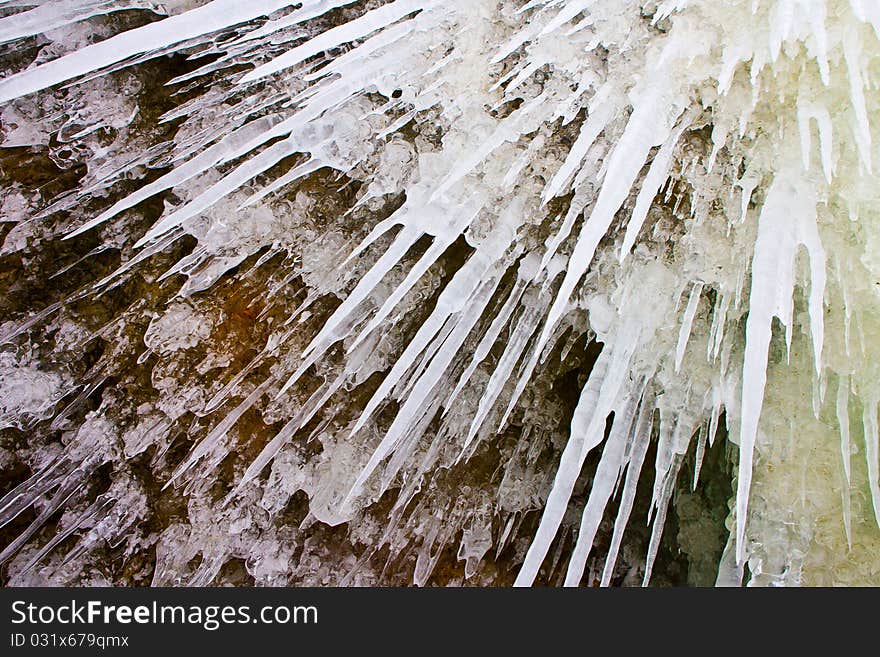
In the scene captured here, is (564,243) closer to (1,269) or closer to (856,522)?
(856,522)

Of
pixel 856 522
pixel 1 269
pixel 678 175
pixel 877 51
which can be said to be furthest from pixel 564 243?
pixel 1 269

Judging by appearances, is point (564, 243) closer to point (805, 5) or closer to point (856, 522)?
point (805, 5)

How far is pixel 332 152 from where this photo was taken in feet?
4.45

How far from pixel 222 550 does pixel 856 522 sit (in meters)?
1.22

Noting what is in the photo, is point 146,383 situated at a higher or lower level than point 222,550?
higher

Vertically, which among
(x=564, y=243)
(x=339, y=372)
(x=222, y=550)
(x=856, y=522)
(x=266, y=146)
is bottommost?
(x=856, y=522)

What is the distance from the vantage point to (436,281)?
1.42 m

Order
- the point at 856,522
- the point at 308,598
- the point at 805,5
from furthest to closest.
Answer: the point at 856,522, the point at 308,598, the point at 805,5

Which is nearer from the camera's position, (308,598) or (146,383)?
(308,598)

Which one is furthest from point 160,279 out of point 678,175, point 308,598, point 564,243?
point 678,175

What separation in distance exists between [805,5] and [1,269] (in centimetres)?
149

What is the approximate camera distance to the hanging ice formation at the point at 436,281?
121cm

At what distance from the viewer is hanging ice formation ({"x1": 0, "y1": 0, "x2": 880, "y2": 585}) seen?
1.21 meters

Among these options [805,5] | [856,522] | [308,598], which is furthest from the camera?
[856,522]
